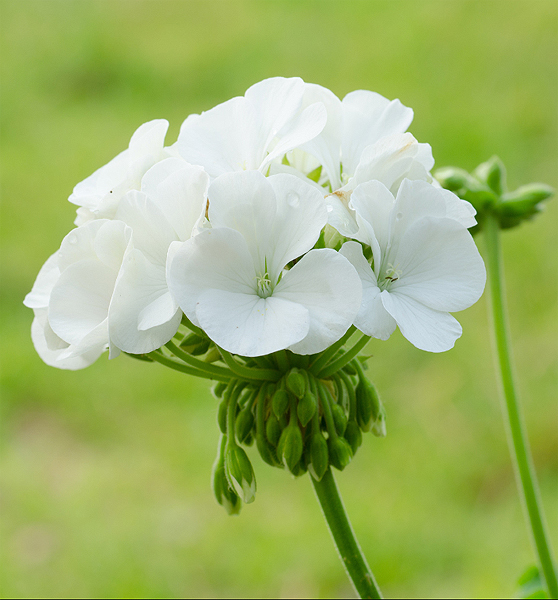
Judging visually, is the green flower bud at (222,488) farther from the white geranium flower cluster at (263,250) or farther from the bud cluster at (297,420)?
the white geranium flower cluster at (263,250)

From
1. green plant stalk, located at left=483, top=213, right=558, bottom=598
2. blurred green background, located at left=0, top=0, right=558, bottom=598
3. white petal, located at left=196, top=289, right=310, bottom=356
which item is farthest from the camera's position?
blurred green background, located at left=0, top=0, right=558, bottom=598

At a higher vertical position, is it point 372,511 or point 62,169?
point 62,169

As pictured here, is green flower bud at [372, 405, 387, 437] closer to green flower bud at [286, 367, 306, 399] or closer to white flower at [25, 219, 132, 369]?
green flower bud at [286, 367, 306, 399]

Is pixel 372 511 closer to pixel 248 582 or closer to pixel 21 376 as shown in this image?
pixel 248 582

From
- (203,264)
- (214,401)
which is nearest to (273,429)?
(203,264)

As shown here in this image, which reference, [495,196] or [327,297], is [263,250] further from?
[495,196]

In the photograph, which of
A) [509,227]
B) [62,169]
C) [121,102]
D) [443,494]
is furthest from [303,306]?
[121,102]

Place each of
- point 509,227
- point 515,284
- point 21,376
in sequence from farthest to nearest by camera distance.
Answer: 1. point 515,284
2. point 21,376
3. point 509,227

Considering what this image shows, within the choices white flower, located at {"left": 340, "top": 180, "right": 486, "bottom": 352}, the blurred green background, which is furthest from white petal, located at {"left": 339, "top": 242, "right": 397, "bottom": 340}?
the blurred green background
